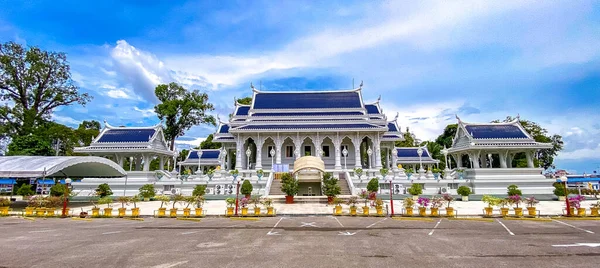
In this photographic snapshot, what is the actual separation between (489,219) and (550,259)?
8.27m

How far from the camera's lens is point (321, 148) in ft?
106

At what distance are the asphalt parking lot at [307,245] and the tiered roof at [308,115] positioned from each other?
1903cm

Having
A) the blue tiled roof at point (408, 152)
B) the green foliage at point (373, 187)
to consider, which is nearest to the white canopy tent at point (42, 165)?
the green foliage at point (373, 187)

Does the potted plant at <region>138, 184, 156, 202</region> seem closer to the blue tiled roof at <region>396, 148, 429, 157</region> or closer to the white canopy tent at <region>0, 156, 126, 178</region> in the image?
the white canopy tent at <region>0, 156, 126, 178</region>

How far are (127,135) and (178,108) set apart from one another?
15378mm

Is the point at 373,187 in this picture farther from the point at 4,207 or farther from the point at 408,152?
the point at 4,207

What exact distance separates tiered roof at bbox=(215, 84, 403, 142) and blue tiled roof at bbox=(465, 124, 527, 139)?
8.29 metres

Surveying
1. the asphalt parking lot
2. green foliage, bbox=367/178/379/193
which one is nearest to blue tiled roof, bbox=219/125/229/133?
green foliage, bbox=367/178/379/193

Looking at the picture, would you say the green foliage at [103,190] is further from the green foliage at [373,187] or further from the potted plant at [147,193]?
the green foliage at [373,187]

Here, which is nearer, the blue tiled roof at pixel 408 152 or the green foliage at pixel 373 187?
the green foliage at pixel 373 187

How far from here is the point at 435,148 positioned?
5341 centimetres

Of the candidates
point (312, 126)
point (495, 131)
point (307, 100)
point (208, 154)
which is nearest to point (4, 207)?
point (312, 126)

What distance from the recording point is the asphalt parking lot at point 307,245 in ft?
23.1

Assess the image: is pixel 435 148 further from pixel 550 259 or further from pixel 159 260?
pixel 159 260
